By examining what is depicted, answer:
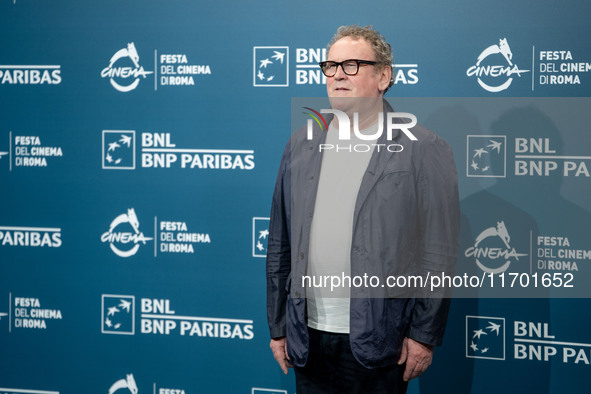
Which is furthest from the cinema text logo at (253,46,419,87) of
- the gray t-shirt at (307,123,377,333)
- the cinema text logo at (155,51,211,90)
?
the gray t-shirt at (307,123,377,333)

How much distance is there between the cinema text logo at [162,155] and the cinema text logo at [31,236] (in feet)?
1.37

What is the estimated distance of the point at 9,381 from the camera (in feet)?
10.7

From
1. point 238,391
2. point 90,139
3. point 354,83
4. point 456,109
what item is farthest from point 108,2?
point 238,391

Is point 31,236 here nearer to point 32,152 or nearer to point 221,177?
point 32,152

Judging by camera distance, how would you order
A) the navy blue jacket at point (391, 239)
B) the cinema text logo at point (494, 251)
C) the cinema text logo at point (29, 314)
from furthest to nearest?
the cinema text logo at point (29, 314) → the cinema text logo at point (494, 251) → the navy blue jacket at point (391, 239)

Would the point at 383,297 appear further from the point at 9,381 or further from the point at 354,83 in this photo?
the point at 9,381

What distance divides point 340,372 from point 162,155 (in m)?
1.37

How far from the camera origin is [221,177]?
9.70 feet

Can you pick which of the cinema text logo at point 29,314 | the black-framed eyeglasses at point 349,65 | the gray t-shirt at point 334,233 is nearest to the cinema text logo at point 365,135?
the gray t-shirt at point 334,233

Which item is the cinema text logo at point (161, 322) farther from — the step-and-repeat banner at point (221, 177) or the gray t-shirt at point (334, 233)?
the gray t-shirt at point (334, 233)

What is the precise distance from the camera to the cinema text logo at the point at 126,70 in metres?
3.02

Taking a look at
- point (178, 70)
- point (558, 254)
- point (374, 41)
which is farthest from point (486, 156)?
point (178, 70)

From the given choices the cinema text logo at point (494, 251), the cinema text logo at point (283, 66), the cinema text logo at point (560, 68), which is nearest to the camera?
the cinema text logo at point (560, 68)

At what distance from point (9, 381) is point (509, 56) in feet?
9.05
